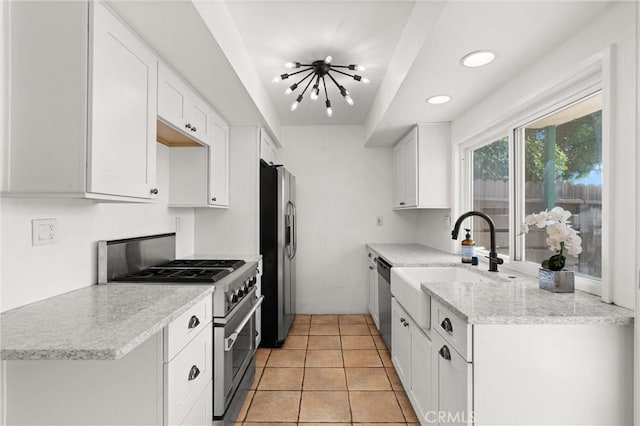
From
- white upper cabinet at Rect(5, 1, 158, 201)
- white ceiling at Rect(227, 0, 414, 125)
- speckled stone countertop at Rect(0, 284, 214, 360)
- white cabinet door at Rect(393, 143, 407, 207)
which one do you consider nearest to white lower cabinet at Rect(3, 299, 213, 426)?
speckled stone countertop at Rect(0, 284, 214, 360)

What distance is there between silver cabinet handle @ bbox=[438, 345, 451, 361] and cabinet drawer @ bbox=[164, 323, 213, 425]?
3.68 ft

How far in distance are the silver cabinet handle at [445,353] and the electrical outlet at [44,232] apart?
1781mm

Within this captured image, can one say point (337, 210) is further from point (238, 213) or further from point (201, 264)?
point (201, 264)

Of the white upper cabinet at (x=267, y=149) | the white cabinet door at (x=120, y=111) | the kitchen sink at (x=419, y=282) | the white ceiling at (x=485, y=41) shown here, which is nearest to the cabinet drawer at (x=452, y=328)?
the kitchen sink at (x=419, y=282)

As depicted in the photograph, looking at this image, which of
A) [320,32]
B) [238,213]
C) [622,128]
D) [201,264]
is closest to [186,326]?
[201,264]

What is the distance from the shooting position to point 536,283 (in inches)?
68.8

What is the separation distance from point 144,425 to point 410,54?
7.09 ft

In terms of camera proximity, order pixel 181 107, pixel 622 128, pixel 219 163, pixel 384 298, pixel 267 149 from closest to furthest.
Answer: pixel 622 128 → pixel 181 107 → pixel 219 163 → pixel 384 298 → pixel 267 149

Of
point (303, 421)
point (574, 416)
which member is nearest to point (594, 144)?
point (574, 416)

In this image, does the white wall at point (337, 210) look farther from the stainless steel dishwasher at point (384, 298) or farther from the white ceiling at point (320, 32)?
the white ceiling at point (320, 32)

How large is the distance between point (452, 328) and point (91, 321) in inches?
54.3

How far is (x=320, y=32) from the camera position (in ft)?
6.82

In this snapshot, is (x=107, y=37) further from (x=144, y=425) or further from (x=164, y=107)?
(x=144, y=425)

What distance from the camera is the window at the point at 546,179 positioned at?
159 centimetres
